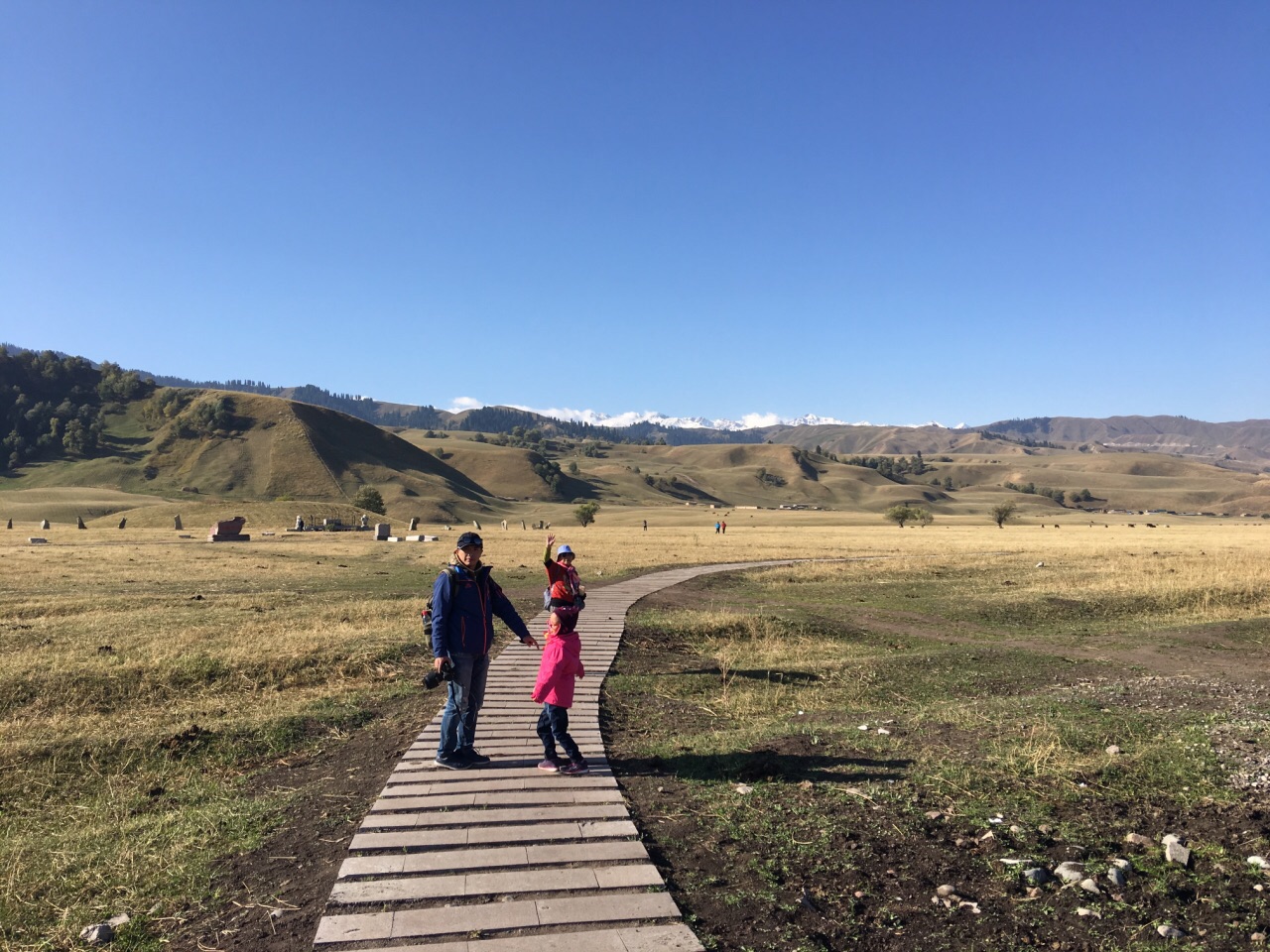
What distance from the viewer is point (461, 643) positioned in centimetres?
916

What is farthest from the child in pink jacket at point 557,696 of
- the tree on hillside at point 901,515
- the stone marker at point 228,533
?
the tree on hillside at point 901,515

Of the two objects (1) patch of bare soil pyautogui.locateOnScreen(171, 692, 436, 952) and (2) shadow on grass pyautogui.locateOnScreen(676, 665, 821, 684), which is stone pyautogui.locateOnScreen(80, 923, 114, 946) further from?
(2) shadow on grass pyautogui.locateOnScreen(676, 665, 821, 684)

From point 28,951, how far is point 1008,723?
11111 mm

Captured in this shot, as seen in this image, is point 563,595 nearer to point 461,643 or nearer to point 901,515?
point 461,643

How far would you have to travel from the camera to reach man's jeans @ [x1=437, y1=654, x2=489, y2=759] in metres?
9.09

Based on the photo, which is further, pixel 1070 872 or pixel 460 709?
pixel 460 709

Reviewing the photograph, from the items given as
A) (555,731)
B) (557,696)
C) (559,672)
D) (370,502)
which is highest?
(559,672)

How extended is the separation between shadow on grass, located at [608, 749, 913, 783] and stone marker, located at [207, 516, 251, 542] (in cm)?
5143

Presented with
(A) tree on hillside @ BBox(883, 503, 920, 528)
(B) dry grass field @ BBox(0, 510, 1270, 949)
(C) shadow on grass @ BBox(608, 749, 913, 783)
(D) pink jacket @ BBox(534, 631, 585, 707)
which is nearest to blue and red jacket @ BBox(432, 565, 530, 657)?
(D) pink jacket @ BBox(534, 631, 585, 707)

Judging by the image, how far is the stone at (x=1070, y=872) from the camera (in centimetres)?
632

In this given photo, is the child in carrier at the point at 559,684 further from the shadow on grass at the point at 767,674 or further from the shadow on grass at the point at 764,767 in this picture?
the shadow on grass at the point at 767,674

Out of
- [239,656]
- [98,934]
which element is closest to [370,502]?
[239,656]

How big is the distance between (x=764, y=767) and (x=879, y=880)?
8.99ft

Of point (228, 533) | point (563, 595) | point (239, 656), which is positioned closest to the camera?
point (563, 595)
